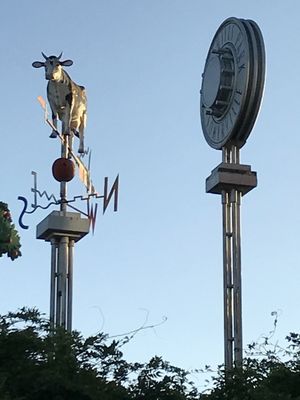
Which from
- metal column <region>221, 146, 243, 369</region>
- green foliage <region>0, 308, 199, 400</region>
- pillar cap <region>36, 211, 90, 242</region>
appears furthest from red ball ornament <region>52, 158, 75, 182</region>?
green foliage <region>0, 308, 199, 400</region>

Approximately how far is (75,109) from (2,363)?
1179 cm

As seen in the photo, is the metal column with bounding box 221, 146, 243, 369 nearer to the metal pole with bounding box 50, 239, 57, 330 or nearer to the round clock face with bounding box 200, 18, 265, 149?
the round clock face with bounding box 200, 18, 265, 149

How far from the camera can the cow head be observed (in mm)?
25406

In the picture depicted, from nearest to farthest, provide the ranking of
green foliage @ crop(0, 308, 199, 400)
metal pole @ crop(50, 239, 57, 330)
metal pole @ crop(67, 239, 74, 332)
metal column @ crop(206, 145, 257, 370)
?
green foliage @ crop(0, 308, 199, 400) < metal column @ crop(206, 145, 257, 370) < metal pole @ crop(67, 239, 74, 332) < metal pole @ crop(50, 239, 57, 330)

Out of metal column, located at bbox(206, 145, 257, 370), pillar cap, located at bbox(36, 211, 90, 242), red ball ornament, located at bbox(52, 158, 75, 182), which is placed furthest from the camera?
red ball ornament, located at bbox(52, 158, 75, 182)

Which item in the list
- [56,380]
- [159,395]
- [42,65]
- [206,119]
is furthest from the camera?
[42,65]

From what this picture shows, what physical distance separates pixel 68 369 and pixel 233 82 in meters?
8.93

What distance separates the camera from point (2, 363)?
15.2 metres

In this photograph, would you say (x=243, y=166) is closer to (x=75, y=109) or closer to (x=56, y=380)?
(x=75, y=109)

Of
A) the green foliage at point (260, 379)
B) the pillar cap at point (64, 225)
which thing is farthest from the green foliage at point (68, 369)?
the pillar cap at point (64, 225)

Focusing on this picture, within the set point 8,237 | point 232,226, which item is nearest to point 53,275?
point 8,237

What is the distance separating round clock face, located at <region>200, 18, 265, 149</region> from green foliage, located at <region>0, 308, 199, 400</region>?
7181mm

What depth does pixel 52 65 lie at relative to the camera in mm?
25422

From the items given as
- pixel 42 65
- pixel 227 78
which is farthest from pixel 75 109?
pixel 227 78
